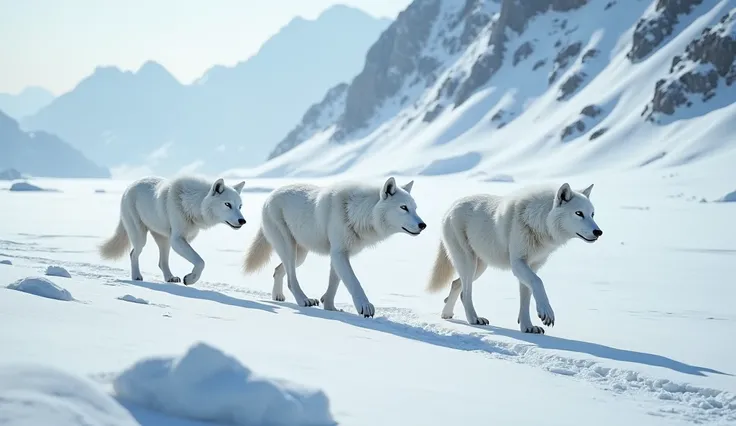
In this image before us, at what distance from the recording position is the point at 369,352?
6.03 metres

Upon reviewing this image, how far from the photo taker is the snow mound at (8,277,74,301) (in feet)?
21.1

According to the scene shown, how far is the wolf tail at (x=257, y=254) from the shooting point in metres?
10.9

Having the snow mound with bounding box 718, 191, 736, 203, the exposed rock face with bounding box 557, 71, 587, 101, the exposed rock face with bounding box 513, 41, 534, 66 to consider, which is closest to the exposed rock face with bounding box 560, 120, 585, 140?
the exposed rock face with bounding box 557, 71, 587, 101

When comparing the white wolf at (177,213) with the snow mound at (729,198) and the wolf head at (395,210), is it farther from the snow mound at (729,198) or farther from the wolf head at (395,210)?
the snow mound at (729,198)

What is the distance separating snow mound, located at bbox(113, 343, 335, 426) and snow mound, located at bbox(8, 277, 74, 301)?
126 inches

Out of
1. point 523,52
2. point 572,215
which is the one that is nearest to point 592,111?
point 523,52

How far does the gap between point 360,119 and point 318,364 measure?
187m

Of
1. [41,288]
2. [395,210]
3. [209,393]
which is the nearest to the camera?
[209,393]

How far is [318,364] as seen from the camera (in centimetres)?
516

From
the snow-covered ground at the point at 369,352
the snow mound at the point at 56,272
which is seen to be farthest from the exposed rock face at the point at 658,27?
the snow mound at the point at 56,272

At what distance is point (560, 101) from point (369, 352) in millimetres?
116170

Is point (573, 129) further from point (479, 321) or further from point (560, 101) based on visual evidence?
point (479, 321)

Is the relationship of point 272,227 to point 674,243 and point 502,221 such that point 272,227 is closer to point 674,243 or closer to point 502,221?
point 502,221

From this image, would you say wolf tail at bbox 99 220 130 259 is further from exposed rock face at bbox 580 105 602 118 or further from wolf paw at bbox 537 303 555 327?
exposed rock face at bbox 580 105 602 118
